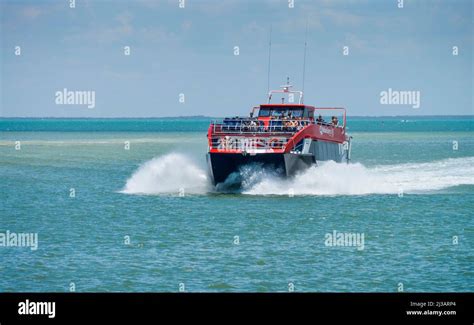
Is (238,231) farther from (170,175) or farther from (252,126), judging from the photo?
(170,175)

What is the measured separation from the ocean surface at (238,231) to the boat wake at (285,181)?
0.07 meters

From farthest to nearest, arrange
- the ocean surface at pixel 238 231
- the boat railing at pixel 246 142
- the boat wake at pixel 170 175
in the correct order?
1. the boat wake at pixel 170 175
2. the boat railing at pixel 246 142
3. the ocean surface at pixel 238 231

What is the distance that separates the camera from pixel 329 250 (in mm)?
29781

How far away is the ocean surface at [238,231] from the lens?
25.0 m

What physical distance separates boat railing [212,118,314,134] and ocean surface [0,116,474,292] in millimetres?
2229

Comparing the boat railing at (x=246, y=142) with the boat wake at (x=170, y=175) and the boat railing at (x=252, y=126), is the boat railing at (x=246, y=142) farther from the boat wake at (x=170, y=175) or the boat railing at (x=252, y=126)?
the boat wake at (x=170, y=175)

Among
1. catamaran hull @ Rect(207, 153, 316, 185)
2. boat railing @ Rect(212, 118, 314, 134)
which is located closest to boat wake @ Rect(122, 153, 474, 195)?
catamaran hull @ Rect(207, 153, 316, 185)

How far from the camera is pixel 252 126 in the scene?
145 ft

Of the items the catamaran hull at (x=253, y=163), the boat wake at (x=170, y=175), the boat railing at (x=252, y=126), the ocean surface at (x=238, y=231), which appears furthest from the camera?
the boat wake at (x=170, y=175)

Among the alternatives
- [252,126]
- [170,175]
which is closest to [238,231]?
[252,126]

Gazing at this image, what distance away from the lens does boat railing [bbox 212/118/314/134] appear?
144 ft

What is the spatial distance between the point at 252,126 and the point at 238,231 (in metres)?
11.5

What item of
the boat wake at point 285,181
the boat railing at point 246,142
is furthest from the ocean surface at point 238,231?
the boat railing at point 246,142
